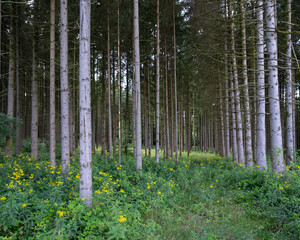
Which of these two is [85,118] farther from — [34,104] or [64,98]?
[34,104]

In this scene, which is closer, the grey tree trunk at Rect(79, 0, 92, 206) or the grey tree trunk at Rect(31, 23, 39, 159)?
the grey tree trunk at Rect(79, 0, 92, 206)

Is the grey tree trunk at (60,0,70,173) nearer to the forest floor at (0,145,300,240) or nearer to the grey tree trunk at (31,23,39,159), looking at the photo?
the forest floor at (0,145,300,240)

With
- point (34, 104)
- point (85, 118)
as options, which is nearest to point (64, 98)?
point (85, 118)

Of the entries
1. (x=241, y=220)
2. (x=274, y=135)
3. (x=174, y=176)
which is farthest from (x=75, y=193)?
(x=274, y=135)

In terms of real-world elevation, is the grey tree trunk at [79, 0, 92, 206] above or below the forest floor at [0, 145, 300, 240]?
above

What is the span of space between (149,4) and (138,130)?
836cm

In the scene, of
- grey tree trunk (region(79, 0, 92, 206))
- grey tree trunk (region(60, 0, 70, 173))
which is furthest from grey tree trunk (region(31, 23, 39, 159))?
grey tree trunk (region(79, 0, 92, 206))

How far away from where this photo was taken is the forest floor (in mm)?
3186

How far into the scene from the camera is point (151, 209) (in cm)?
473

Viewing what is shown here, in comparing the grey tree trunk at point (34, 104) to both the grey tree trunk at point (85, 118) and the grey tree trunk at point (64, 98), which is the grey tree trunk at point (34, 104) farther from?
the grey tree trunk at point (85, 118)

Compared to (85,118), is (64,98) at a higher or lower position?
higher

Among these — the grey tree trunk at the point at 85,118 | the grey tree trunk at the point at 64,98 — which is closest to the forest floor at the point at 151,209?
the grey tree trunk at the point at 85,118

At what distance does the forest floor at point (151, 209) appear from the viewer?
3.19 metres

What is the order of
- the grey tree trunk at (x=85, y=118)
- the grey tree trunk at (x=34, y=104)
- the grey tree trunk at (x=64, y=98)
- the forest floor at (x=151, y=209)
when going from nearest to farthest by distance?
1. the forest floor at (x=151, y=209)
2. the grey tree trunk at (x=85, y=118)
3. the grey tree trunk at (x=64, y=98)
4. the grey tree trunk at (x=34, y=104)
